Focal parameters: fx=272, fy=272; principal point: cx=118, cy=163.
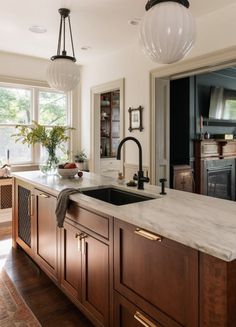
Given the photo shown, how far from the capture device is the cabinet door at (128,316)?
134cm

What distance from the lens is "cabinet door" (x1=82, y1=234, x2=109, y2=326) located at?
165 cm

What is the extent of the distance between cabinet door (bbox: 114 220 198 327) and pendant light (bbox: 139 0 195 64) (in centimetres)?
109

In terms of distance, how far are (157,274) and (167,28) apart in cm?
136

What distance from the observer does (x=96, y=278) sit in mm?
1737

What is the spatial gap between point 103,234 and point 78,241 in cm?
33

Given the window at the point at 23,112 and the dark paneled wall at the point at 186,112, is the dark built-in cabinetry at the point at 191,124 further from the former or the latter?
the window at the point at 23,112

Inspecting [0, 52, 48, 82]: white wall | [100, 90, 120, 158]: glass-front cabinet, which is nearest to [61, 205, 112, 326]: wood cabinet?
[0, 52, 48, 82]: white wall

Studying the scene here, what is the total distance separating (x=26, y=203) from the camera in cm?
290

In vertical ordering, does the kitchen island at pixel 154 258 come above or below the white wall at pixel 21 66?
below

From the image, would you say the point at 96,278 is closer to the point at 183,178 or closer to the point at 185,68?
the point at 185,68

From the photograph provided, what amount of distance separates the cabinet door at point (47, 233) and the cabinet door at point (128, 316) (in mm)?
834

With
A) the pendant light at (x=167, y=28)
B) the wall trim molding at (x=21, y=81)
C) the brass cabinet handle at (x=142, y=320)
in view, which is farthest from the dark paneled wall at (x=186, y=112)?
the brass cabinet handle at (x=142, y=320)

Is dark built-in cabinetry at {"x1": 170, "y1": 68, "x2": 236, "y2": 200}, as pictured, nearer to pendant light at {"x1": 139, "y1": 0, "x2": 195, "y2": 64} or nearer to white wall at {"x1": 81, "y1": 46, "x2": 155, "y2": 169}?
white wall at {"x1": 81, "y1": 46, "x2": 155, "y2": 169}

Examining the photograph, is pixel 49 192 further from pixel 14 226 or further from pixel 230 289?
pixel 230 289
